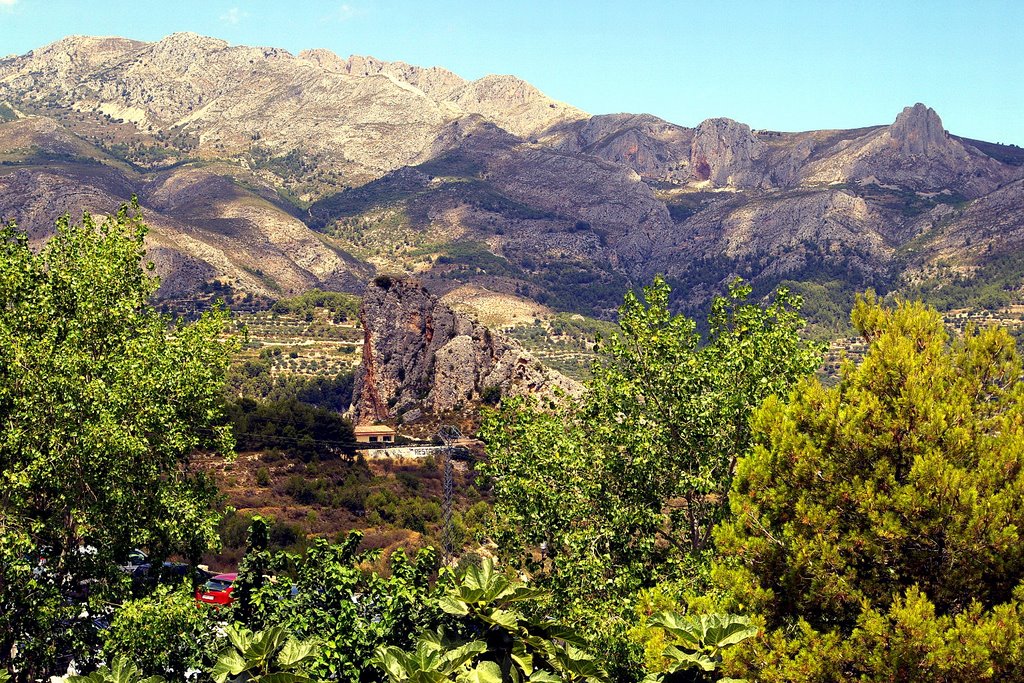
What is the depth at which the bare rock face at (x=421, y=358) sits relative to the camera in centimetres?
10251

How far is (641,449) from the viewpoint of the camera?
2419 cm

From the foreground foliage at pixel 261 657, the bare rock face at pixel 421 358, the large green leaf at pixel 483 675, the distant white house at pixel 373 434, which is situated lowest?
the distant white house at pixel 373 434

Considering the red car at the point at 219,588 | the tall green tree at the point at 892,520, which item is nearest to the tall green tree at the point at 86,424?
the tall green tree at the point at 892,520

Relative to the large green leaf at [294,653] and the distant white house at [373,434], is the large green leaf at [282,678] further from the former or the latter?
the distant white house at [373,434]

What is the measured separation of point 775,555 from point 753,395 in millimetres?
8338

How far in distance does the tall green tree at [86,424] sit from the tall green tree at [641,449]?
358 inches

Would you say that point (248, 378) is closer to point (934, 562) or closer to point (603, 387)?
point (603, 387)

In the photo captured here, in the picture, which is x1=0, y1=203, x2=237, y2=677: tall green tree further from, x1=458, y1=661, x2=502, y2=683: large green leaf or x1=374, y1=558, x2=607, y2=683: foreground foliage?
x1=458, y1=661, x2=502, y2=683: large green leaf

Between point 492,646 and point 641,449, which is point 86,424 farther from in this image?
point 492,646

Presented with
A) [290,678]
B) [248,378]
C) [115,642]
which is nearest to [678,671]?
[290,678]

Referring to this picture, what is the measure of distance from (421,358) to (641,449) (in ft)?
293

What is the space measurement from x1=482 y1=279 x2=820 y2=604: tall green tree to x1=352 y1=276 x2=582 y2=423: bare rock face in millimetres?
74243

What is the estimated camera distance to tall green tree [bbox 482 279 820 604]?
76.8ft

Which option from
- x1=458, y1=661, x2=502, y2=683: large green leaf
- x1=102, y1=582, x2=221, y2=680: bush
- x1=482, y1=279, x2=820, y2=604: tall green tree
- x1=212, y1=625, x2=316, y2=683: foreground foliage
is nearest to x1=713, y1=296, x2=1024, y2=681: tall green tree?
x1=482, y1=279, x2=820, y2=604: tall green tree
